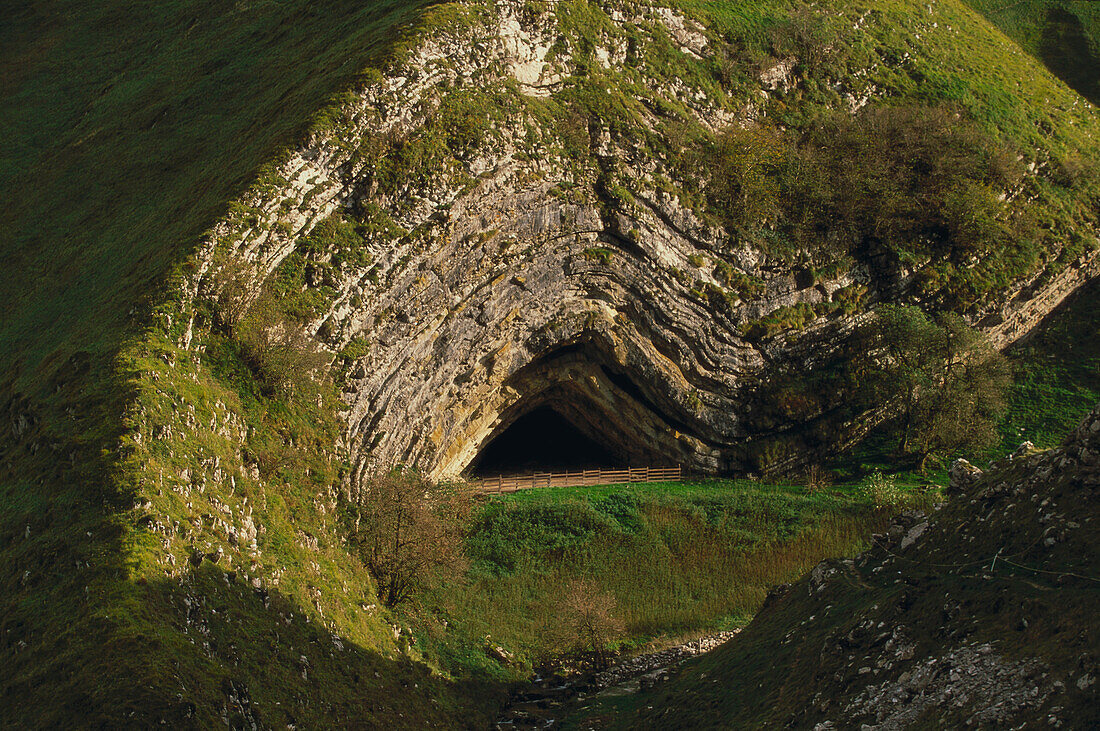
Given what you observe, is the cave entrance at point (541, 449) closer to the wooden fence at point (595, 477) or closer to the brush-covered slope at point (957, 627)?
the wooden fence at point (595, 477)

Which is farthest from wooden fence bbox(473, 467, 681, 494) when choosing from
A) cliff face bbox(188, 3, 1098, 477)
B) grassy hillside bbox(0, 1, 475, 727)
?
grassy hillside bbox(0, 1, 475, 727)

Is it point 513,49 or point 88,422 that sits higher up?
point 513,49

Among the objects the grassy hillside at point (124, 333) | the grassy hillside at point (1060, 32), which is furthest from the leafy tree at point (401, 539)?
the grassy hillside at point (1060, 32)

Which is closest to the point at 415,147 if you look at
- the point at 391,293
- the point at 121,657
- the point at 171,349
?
the point at 391,293

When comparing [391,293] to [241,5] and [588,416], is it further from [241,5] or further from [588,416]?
[241,5]

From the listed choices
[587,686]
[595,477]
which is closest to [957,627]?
[587,686]

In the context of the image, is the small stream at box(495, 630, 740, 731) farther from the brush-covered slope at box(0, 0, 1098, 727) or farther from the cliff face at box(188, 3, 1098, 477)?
the cliff face at box(188, 3, 1098, 477)
